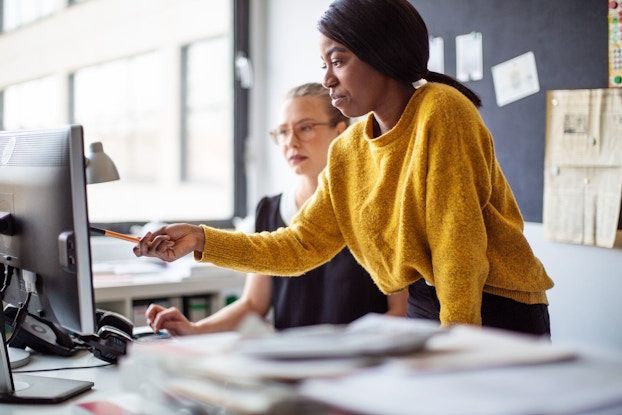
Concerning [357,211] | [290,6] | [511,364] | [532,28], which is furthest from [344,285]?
[290,6]

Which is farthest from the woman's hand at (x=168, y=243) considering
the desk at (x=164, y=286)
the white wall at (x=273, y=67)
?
the white wall at (x=273, y=67)

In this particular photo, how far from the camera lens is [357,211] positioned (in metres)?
1.46

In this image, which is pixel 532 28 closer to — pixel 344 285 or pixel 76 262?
pixel 344 285

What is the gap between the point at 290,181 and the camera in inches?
136

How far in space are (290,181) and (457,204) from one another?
226 centimetres

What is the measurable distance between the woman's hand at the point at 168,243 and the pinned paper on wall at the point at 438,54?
4.65 ft

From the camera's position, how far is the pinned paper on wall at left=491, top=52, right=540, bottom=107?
2285 millimetres

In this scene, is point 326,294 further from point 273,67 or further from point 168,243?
point 273,67

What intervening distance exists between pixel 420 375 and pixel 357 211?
80 cm

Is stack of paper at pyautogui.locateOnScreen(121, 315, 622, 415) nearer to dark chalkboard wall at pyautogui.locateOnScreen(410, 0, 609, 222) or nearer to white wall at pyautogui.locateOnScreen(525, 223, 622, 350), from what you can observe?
white wall at pyautogui.locateOnScreen(525, 223, 622, 350)

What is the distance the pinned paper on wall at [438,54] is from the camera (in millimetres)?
2607

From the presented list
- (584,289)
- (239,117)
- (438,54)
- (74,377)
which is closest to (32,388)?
(74,377)

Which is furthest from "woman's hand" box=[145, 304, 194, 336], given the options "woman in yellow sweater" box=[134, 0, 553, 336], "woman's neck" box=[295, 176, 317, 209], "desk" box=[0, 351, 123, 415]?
"woman's neck" box=[295, 176, 317, 209]

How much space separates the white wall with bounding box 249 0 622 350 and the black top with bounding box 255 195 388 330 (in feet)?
1.94
